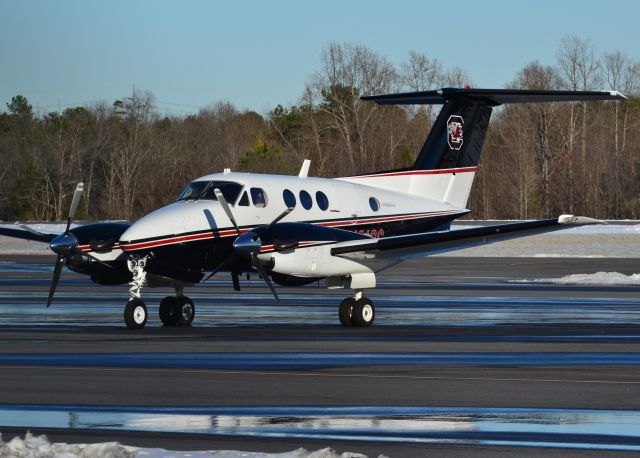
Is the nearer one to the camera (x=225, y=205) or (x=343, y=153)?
(x=225, y=205)

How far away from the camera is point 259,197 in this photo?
21953 mm

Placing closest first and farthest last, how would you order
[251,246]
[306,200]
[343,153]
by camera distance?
[251,246]
[306,200]
[343,153]

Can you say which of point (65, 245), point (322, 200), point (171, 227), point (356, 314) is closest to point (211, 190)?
point (171, 227)

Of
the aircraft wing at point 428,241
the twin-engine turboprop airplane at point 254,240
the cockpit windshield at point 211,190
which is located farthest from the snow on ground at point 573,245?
the cockpit windshield at point 211,190

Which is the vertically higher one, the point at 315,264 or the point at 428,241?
the point at 428,241

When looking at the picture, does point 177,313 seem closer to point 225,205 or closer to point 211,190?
point 225,205

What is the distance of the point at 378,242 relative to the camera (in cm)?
2061

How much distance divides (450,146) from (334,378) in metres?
14.5

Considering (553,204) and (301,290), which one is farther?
(553,204)

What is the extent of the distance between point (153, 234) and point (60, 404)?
9.58m

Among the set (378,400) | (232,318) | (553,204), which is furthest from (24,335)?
(553,204)

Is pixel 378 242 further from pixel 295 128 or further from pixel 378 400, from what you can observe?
pixel 295 128

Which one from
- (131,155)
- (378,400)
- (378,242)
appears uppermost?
(131,155)

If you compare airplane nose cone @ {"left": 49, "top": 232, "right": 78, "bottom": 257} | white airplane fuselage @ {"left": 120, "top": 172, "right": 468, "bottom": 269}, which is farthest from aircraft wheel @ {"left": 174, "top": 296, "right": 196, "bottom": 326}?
airplane nose cone @ {"left": 49, "top": 232, "right": 78, "bottom": 257}
